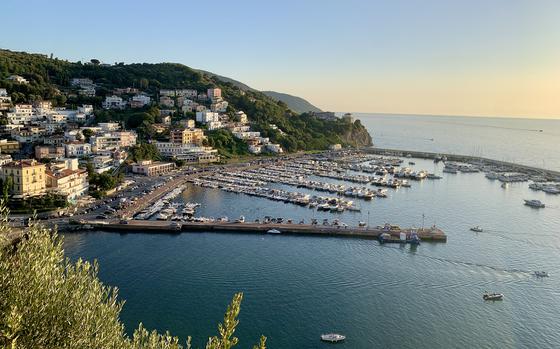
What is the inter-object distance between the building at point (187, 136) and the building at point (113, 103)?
35.3 feet

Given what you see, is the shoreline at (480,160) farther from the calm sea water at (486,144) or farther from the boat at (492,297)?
the boat at (492,297)

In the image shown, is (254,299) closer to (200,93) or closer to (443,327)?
(443,327)

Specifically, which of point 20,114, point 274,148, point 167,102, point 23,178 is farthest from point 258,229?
point 167,102

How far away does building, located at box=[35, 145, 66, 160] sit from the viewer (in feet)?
90.9

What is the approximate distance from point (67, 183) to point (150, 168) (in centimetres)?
870

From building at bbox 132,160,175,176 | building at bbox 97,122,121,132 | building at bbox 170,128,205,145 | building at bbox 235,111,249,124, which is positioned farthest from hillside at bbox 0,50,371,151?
building at bbox 132,160,175,176

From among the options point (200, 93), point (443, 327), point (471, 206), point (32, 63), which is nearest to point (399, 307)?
point (443, 327)

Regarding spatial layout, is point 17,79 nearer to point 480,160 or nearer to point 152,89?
point 152,89

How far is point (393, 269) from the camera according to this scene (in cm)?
1545

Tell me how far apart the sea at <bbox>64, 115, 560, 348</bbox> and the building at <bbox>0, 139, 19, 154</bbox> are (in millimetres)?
15834

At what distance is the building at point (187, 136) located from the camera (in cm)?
3653

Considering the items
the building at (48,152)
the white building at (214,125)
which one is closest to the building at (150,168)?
the building at (48,152)

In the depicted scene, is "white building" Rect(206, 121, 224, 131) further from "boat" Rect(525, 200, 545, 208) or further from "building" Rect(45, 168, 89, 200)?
"boat" Rect(525, 200, 545, 208)

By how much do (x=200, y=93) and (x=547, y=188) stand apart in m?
40.0
